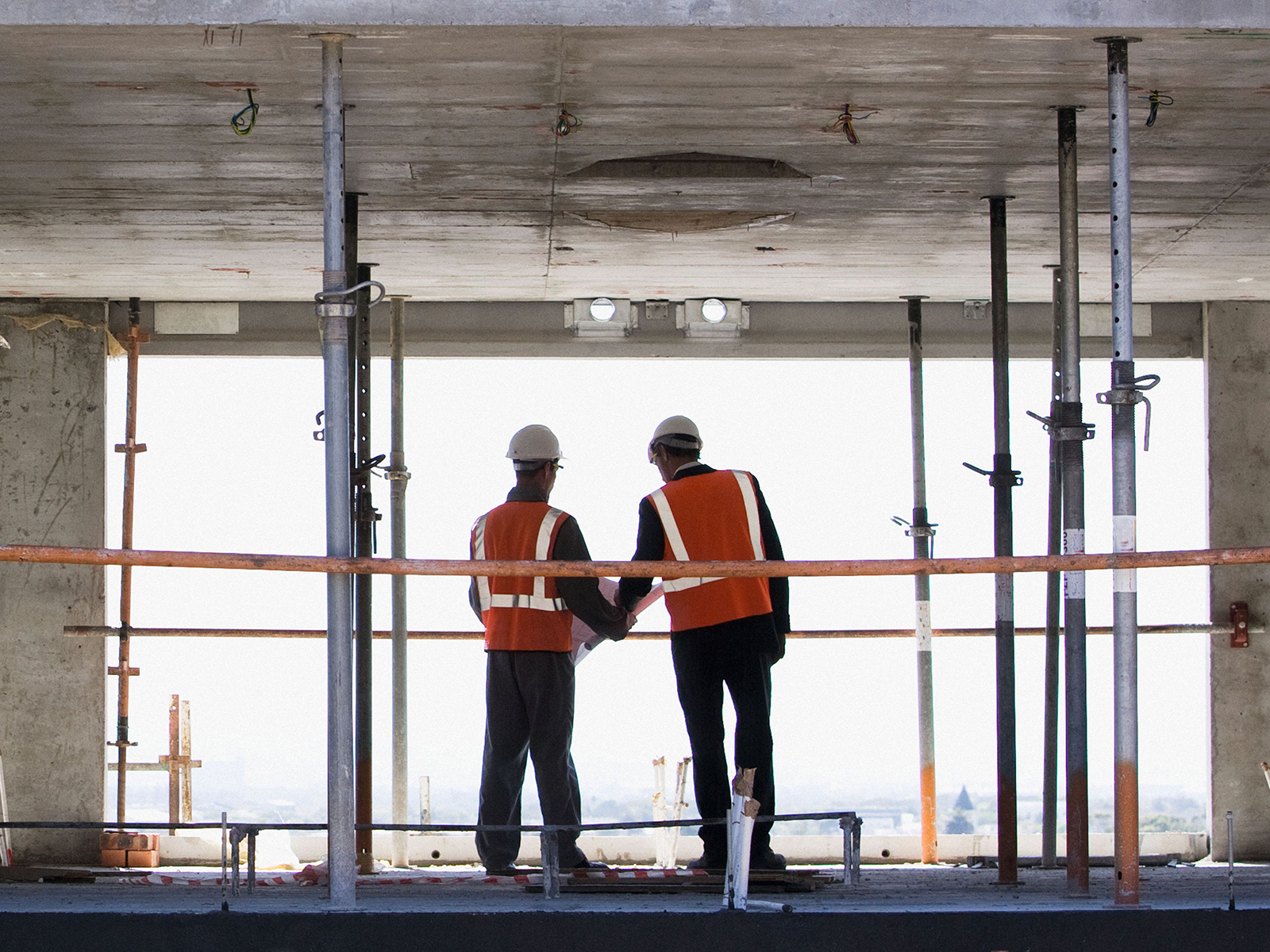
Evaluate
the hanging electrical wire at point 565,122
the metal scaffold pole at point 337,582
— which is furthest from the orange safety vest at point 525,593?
the metal scaffold pole at point 337,582

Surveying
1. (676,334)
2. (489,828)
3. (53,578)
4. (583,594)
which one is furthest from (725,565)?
(53,578)

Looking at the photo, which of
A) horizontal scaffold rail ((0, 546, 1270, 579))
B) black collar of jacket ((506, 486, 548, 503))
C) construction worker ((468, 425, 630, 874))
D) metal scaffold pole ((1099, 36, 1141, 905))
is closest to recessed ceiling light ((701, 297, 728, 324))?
construction worker ((468, 425, 630, 874))

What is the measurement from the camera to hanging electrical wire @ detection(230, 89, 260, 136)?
6070 mm

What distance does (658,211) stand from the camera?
27.5ft

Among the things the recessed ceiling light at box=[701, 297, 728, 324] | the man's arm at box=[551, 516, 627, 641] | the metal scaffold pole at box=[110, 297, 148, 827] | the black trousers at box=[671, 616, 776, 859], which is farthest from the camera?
the recessed ceiling light at box=[701, 297, 728, 324]

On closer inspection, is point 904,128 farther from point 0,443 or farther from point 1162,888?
point 0,443

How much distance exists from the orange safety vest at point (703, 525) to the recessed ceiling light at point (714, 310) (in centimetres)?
468

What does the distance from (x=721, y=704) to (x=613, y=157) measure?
2654 millimetres

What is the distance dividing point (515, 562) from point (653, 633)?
18.0 ft

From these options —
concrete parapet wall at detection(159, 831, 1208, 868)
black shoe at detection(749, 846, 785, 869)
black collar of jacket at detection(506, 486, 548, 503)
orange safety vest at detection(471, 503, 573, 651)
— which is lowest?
concrete parapet wall at detection(159, 831, 1208, 868)

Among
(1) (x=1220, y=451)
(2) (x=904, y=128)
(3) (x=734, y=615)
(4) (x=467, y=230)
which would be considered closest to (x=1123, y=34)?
(2) (x=904, y=128)

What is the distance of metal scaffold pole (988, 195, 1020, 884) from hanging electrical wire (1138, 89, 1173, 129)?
140 centimetres

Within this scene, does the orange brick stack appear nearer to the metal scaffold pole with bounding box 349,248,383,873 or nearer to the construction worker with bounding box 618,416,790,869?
the metal scaffold pole with bounding box 349,248,383,873

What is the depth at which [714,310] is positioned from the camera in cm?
1120
